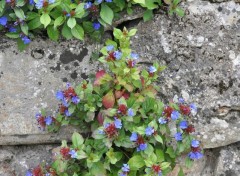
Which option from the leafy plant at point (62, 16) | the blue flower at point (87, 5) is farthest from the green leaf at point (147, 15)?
the blue flower at point (87, 5)

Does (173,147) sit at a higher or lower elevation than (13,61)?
lower

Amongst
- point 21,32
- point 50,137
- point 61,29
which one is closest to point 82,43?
point 61,29

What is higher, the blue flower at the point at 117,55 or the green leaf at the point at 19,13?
the green leaf at the point at 19,13

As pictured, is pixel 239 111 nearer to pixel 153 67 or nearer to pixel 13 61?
pixel 153 67

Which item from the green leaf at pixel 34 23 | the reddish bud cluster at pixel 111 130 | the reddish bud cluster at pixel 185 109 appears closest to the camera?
the reddish bud cluster at pixel 111 130

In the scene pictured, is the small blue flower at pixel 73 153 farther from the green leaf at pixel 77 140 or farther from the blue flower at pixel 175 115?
the blue flower at pixel 175 115
